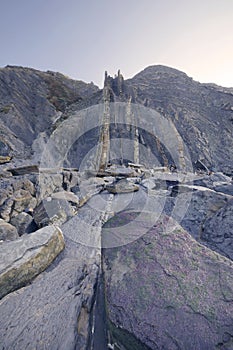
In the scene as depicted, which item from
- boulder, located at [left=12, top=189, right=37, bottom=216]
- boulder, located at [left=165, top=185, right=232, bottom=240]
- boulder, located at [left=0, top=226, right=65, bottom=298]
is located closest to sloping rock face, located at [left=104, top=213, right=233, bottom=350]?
boulder, located at [left=0, top=226, right=65, bottom=298]

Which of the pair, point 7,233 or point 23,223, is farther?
point 23,223

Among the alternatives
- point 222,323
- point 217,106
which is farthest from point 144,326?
point 217,106

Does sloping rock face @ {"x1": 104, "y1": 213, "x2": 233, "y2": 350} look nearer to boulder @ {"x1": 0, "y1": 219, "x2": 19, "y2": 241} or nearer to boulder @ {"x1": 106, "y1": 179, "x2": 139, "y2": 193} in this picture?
boulder @ {"x1": 0, "y1": 219, "x2": 19, "y2": 241}

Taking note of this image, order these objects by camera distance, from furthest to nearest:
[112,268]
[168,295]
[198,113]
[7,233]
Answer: [198,113], [7,233], [112,268], [168,295]

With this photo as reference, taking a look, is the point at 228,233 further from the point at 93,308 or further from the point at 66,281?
the point at 66,281

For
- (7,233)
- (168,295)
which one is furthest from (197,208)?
(7,233)

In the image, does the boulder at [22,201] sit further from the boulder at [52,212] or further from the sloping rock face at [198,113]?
the sloping rock face at [198,113]

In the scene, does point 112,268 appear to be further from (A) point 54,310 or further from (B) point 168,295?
(A) point 54,310
